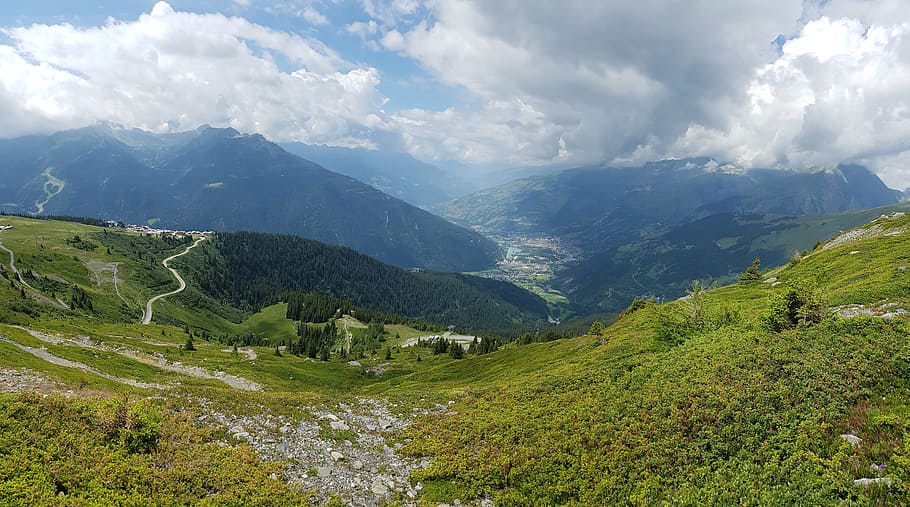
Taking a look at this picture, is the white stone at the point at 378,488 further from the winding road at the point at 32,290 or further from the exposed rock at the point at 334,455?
the winding road at the point at 32,290

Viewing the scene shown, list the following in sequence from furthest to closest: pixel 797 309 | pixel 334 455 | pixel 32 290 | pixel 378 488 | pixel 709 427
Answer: pixel 32 290 → pixel 797 309 → pixel 334 455 → pixel 378 488 → pixel 709 427

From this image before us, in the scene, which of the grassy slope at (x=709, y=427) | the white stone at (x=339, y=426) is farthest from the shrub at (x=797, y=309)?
the white stone at (x=339, y=426)

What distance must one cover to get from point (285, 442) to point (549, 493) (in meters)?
14.5

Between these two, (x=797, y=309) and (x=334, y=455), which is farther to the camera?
(x=797, y=309)

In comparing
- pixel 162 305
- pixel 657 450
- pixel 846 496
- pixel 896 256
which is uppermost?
pixel 896 256

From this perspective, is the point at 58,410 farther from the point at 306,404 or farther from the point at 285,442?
the point at 306,404

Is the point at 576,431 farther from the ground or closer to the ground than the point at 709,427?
closer to the ground

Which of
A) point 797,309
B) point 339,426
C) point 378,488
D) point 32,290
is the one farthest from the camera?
point 32,290

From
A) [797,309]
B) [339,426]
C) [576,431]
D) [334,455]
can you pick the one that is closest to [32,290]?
[339,426]

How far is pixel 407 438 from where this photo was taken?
25047mm

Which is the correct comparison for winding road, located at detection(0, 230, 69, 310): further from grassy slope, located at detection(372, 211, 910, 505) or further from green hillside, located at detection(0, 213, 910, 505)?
grassy slope, located at detection(372, 211, 910, 505)

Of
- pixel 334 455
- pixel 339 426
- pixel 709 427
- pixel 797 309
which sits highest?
pixel 797 309

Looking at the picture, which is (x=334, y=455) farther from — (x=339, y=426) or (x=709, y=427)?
(x=709, y=427)

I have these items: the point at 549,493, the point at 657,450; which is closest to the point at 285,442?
the point at 549,493
